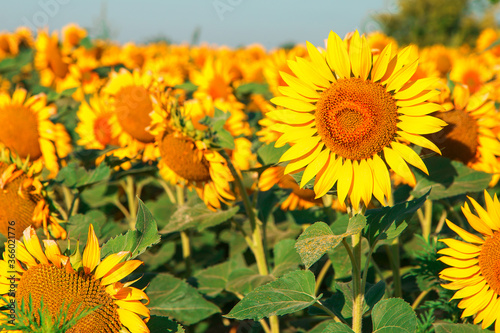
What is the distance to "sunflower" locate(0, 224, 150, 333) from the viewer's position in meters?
1.33

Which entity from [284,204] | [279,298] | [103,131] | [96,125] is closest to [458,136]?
[284,204]

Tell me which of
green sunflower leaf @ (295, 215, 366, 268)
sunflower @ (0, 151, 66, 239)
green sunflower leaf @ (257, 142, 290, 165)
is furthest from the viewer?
green sunflower leaf @ (257, 142, 290, 165)

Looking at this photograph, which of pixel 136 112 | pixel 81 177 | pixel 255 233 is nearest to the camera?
pixel 255 233

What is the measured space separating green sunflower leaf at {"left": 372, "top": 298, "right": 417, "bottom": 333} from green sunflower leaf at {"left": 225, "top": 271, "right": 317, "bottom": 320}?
198 mm

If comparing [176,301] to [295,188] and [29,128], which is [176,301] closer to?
[295,188]

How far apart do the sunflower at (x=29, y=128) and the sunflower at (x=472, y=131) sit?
198 centimetres

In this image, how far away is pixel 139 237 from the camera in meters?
1.45

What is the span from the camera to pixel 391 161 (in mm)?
1375

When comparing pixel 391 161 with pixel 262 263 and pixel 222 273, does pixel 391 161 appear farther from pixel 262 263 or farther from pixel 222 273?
pixel 222 273

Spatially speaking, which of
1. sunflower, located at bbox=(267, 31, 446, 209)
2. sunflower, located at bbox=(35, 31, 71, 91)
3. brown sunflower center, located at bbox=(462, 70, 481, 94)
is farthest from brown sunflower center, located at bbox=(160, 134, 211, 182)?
brown sunflower center, located at bbox=(462, 70, 481, 94)

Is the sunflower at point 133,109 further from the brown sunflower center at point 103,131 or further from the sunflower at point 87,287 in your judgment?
the sunflower at point 87,287

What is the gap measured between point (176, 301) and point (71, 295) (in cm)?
64

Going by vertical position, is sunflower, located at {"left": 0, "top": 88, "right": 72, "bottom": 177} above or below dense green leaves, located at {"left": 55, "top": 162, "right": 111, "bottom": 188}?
above

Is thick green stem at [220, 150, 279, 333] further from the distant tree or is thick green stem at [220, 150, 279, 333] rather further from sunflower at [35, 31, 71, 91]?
the distant tree
